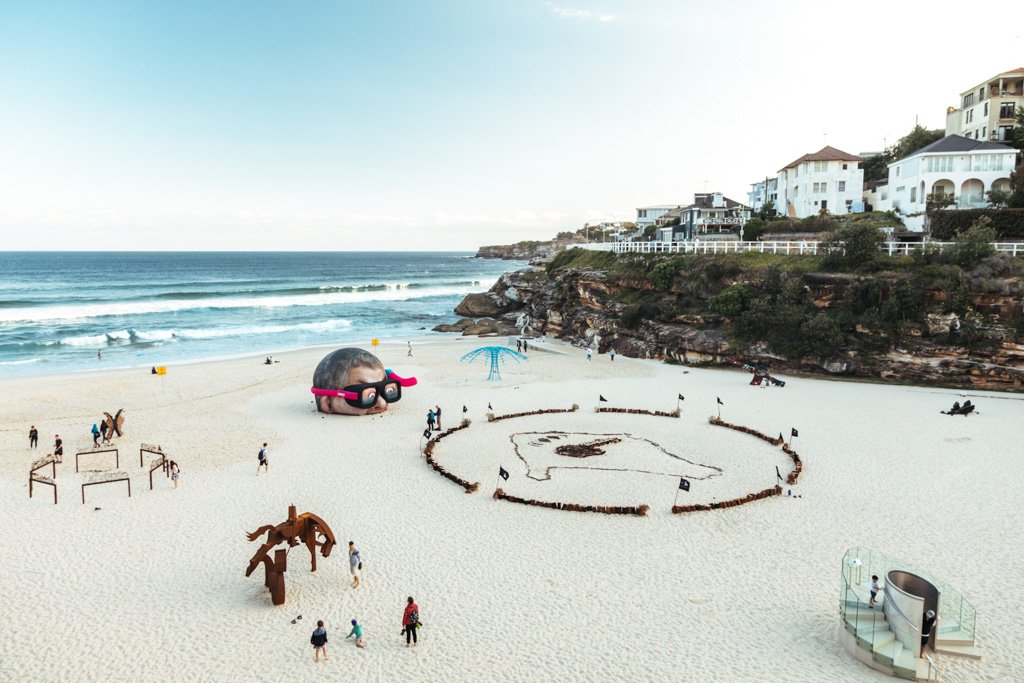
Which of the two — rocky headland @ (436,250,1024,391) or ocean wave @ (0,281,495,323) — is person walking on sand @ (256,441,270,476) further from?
ocean wave @ (0,281,495,323)

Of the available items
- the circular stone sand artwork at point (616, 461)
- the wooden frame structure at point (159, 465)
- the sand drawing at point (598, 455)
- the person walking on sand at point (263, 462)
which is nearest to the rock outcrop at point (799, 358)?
the circular stone sand artwork at point (616, 461)

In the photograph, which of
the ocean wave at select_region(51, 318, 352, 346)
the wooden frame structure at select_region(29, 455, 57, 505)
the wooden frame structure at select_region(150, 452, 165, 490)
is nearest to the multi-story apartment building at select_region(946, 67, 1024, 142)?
the ocean wave at select_region(51, 318, 352, 346)

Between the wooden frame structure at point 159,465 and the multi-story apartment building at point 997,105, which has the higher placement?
the multi-story apartment building at point 997,105

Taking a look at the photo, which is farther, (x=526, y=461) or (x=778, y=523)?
(x=526, y=461)

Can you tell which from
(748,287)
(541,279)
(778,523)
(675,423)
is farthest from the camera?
(541,279)

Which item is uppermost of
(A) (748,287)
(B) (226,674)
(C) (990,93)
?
(C) (990,93)

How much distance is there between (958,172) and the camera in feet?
155

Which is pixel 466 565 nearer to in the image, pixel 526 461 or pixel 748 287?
pixel 526 461

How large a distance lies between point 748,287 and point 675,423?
18.0m

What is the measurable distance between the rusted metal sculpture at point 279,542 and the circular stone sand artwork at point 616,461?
18.1 feet

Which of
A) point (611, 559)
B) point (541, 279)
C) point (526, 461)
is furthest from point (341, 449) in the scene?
point (541, 279)

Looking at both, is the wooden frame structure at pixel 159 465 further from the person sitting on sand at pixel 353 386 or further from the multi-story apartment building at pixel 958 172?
the multi-story apartment building at pixel 958 172

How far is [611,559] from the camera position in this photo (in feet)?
50.0

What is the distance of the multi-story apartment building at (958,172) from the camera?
46.6m
